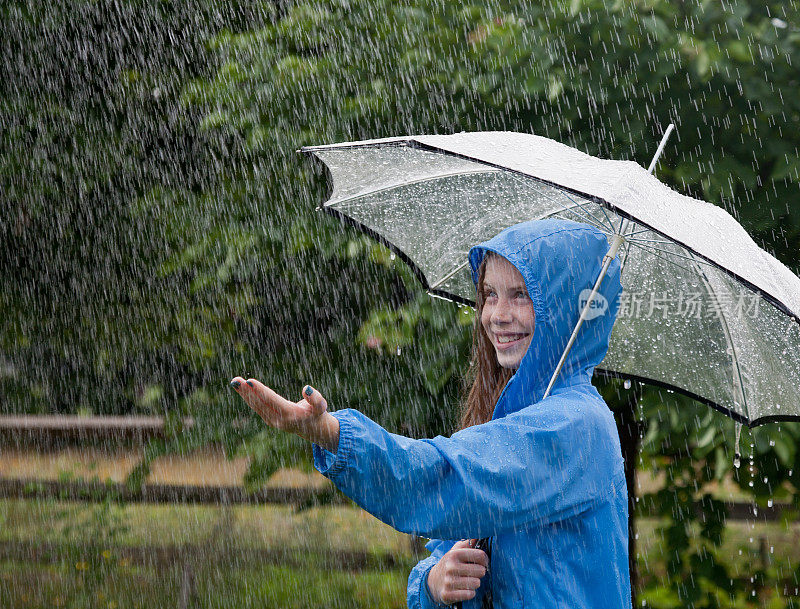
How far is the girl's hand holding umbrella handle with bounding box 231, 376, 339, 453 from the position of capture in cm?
141

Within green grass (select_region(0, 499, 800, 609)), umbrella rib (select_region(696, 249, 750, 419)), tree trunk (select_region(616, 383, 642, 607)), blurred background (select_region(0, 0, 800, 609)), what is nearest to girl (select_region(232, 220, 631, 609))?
umbrella rib (select_region(696, 249, 750, 419))

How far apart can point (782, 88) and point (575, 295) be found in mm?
1976

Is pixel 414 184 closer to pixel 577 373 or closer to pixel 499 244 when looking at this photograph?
pixel 499 244

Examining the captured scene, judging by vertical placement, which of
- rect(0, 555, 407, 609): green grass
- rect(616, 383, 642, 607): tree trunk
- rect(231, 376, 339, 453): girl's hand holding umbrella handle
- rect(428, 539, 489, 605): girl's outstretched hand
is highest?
rect(231, 376, 339, 453): girl's hand holding umbrella handle

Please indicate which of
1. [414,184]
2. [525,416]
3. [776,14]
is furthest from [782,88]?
[525,416]

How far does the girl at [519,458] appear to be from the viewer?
1494 mm

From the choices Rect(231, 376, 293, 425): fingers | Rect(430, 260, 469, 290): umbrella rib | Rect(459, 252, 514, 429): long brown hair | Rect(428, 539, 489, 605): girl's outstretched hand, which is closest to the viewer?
Rect(231, 376, 293, 425): fingers

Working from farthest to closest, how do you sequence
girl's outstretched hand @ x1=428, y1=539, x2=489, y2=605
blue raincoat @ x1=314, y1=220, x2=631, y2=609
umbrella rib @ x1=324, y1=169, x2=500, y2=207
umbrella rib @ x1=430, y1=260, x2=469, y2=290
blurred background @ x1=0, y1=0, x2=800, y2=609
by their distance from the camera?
blurred background @ x1=0, y1=0, x2=800, y2=609 → umbrella rib @ x1=430, y1=260, x2=469, y2=290 → umbrella rib @ x1=324, y1=169, x2=500, y2=207 → girl's outstretched hand @ x1=428, y1=539, x2=489, y2=605 → blue raincoat @ x1=314, y1=220, x2=631, y2=609

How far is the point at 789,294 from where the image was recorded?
2.15m

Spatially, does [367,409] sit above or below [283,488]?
above

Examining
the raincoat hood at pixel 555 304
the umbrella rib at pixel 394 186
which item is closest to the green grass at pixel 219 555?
the umbrella rib at pixel 394 186

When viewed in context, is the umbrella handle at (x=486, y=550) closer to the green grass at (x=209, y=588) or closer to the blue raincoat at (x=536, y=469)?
the blue raincoat at (x=536, y=469)

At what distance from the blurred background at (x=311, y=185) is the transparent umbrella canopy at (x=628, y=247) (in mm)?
702

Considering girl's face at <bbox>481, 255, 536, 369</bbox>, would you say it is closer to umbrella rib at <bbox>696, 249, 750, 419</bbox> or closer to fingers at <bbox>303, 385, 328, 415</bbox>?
umbrella rib at <bbox>696, 249, 750, 419</bbox>
